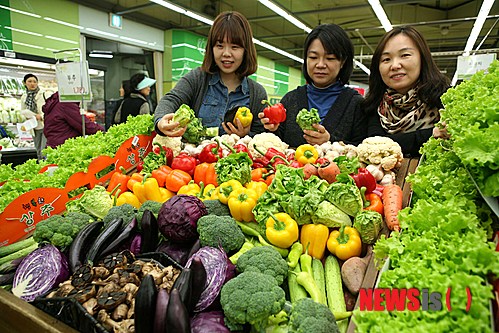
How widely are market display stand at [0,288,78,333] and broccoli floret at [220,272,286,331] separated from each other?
529mm

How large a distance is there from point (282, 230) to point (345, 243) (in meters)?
0.28

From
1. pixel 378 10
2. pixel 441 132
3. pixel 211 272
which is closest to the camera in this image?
pixel 211 272

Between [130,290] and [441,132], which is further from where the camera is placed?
[441,132]

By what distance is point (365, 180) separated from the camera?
177 cm

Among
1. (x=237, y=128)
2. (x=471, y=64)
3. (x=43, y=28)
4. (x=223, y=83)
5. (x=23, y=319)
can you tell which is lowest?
(x=23, y=319)

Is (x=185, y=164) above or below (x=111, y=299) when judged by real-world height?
above

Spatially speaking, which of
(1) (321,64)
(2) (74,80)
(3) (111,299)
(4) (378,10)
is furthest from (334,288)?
(4) (378,10)

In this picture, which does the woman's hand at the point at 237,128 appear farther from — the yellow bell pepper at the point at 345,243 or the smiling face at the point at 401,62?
the yellow bell pepper at the point at 345,243

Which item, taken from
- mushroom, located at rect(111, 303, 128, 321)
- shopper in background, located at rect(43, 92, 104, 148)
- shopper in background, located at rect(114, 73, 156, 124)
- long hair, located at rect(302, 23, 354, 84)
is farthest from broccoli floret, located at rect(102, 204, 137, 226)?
shopper in background, located at rect(114, 73, 156, 124)

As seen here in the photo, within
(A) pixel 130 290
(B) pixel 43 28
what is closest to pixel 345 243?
(A) pixel 130 290

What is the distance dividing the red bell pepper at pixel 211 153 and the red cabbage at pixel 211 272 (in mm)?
958

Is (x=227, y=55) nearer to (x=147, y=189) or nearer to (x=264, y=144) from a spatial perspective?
(x=264, y=144)

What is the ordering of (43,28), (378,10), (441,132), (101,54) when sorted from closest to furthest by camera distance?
(441,132)
(43,28)
(378,10)
(101,54)

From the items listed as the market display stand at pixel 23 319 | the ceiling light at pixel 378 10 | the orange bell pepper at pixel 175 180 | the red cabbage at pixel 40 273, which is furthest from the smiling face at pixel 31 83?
the ceiling light at pixel 378 10
